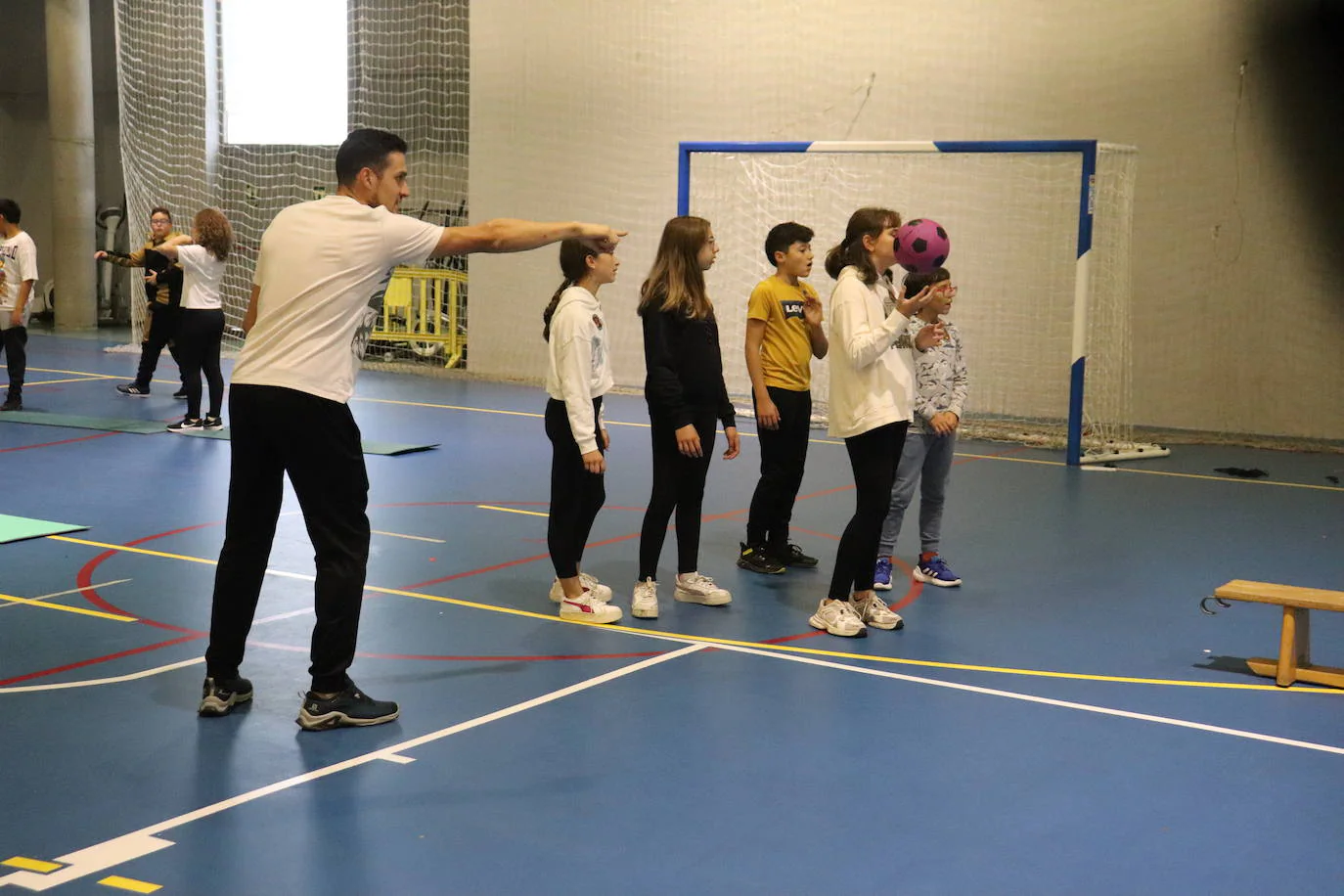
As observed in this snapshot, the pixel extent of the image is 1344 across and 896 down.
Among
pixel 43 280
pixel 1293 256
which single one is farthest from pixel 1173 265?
pixel 43 280

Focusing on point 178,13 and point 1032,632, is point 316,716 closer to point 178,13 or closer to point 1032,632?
point 1032,632

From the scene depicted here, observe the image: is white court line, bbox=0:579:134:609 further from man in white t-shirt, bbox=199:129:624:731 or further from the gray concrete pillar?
the gray concrete pillar

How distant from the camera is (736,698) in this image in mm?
4539

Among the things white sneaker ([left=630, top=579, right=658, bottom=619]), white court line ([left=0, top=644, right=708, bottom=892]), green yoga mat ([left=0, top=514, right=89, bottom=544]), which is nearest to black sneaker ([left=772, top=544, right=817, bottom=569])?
white sneaker ([left=630, top=579, right=658, bottom=619])

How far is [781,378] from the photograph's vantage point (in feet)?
20.7

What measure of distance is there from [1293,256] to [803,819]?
9.40 meters

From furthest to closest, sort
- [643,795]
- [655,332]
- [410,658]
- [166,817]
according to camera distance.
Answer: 1. [655,332]
2. [410,658]
3. [643,795]
4. [166,817]

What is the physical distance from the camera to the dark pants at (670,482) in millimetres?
5516

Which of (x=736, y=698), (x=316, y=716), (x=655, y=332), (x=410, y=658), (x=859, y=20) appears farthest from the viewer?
(x=859, y=20)

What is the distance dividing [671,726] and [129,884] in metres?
1.68

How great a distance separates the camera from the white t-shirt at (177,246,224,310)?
10.2 m

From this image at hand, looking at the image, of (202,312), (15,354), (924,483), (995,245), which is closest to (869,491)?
(924,483)

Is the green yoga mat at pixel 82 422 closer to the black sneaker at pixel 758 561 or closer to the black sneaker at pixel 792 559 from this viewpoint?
the black sneaker at pixel 758 561

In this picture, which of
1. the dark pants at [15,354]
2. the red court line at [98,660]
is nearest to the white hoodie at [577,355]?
the red court line at [98,660]
